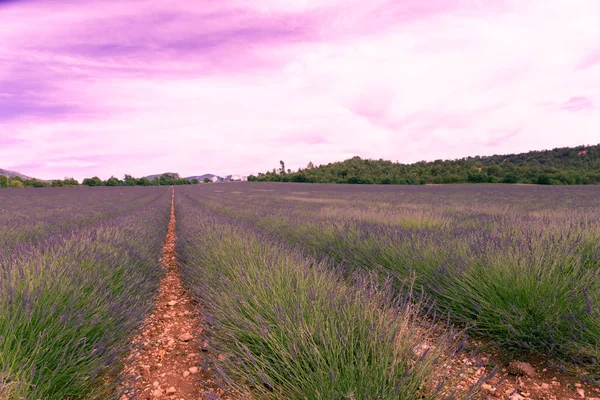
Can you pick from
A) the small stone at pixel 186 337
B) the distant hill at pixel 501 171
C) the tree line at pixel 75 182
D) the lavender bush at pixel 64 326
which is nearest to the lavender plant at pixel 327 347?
the small stone at pixel 186 337

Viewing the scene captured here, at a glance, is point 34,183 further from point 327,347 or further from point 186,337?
point 327,347

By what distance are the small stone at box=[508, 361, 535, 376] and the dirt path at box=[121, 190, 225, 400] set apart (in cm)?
214

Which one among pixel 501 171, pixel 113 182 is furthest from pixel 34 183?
pixel 501 171

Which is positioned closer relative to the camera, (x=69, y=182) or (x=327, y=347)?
(x=327, y=347)

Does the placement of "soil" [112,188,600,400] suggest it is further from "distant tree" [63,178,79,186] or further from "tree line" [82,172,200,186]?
"tree line" [82,172,200,186]

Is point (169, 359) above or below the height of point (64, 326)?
below

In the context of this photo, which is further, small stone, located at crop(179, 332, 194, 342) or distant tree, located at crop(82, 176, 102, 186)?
distant tree, located at crop(82, 176, 102, 186)

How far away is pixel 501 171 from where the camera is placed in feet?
134

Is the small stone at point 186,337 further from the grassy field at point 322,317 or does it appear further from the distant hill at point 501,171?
the distant hill at point 501,171

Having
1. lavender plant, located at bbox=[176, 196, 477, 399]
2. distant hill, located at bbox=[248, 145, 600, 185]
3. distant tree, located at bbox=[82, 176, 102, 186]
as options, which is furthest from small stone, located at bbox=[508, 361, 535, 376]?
distant tree, located at bbox=[82, 176, 102, 186]

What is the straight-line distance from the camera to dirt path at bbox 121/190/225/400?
6.64 ft

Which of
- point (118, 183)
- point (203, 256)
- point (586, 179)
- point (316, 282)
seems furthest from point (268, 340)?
point (118, 183)

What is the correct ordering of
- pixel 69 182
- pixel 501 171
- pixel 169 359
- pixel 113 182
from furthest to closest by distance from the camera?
pixel 113 182 → pixel 69 182 → pixel 501 171 → pixel 169 359

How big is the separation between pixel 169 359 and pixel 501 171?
49667 mm
